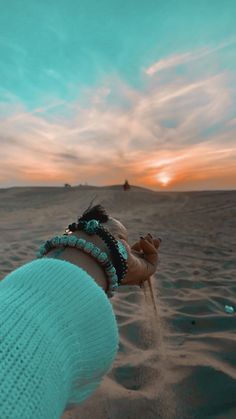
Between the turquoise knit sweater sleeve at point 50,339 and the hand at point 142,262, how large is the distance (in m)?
0.90

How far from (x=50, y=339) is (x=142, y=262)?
4.54 feet

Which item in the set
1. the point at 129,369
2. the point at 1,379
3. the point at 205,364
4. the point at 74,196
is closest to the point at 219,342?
the point at 205,364

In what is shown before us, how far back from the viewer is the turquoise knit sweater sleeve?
0.87 metres

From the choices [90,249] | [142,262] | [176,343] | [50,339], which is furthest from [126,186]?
[50,339]

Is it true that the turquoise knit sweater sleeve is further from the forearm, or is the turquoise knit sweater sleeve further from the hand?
the hand

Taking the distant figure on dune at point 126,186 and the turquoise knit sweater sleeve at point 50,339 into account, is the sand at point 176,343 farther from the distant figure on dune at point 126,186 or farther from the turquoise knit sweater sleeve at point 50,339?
the distant figure on dune at point 126,186

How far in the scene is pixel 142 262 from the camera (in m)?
2.34

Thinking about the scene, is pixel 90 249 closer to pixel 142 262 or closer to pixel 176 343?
pixel 142 262

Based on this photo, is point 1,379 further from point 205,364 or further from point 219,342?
point 219,342

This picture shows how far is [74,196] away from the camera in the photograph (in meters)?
24.0

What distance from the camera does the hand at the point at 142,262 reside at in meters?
2.18

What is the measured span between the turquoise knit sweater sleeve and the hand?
2.96 ft

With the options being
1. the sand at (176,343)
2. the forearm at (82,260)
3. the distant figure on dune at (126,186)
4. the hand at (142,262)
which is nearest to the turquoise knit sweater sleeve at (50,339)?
the forearm at (82,260)

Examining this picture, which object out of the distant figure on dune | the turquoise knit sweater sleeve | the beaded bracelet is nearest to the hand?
the beaded bracelet
